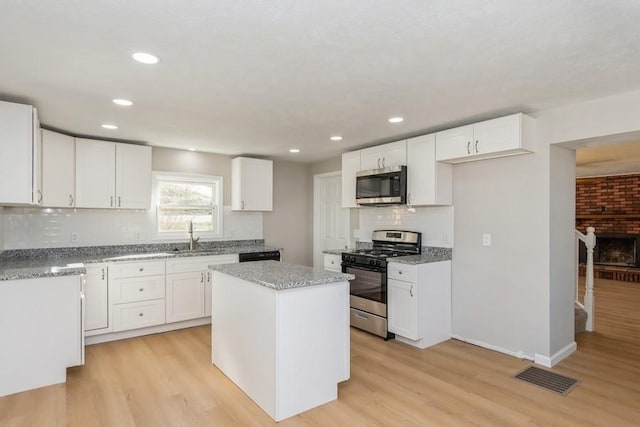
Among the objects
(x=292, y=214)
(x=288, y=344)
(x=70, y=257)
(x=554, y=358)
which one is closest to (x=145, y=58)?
(x=288, y=344)

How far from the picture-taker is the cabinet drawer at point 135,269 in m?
3.91

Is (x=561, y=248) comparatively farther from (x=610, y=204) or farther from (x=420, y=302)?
(x=610, y=204)

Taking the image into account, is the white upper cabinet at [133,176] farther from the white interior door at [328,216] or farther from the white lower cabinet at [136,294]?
the white interior door at [328,216]

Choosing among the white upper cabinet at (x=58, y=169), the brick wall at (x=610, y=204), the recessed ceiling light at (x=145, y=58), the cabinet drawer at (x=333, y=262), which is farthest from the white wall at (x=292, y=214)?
the brick wall at (x=610, y=204)

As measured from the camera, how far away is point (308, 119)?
344 centimetres

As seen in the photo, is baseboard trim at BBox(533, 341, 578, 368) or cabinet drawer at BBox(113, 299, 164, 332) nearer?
baseboard trim at BBox(533, 341, 578, 368)

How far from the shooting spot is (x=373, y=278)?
13.0 feet

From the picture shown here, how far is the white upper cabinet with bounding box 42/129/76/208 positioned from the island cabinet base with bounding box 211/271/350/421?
7.64ft

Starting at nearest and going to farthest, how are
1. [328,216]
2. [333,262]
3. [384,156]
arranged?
[384,156] → [333,262] → [328,216]

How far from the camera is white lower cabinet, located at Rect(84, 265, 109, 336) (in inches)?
147

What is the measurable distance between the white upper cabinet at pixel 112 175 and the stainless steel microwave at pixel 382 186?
102 inches

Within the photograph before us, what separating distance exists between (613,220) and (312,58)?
28.4 feet

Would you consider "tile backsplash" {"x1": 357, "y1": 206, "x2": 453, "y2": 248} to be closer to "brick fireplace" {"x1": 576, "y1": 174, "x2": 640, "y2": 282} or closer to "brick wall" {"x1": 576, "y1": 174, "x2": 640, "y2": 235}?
"brick fireplace" {"x1": 576, "y1": 174, "x2": 640, "y2": 282}

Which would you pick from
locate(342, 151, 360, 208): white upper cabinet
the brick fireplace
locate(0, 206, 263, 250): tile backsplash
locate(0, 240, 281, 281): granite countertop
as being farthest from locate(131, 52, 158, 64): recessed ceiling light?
the brick fireplace
